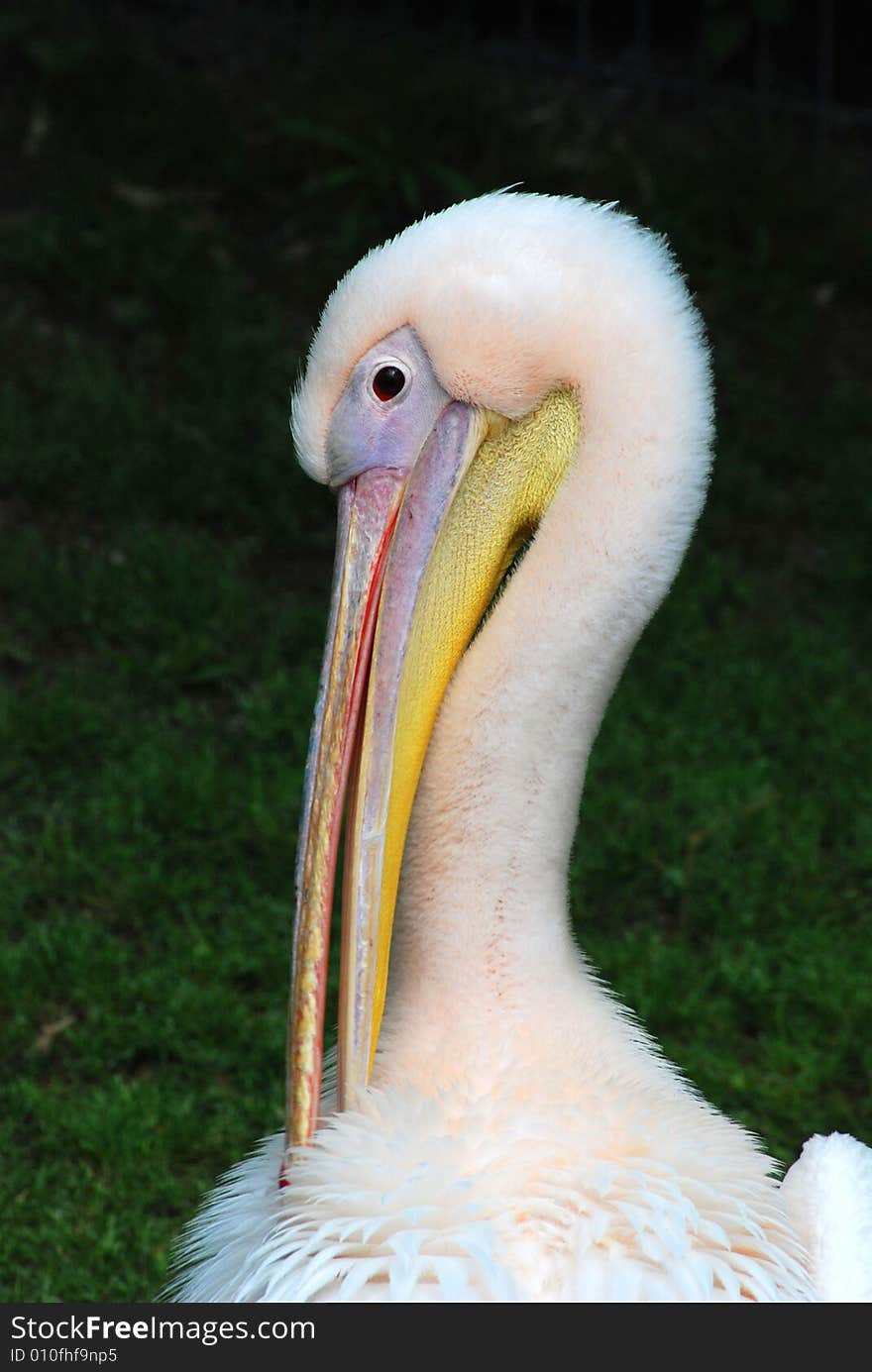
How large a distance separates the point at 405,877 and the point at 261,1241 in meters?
0.50

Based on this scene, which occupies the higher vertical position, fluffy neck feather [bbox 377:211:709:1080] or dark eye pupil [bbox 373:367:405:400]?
dark eye pupil [bbox 373:367:405:400]

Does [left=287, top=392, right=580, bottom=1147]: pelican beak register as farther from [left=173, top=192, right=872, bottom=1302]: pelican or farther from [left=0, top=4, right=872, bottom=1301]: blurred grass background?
[left=0, top=4, right=872, bottom=1301]: blurred grass background

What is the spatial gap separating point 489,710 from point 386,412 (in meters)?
0.42

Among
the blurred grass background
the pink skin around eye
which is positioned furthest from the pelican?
the blurred grass background

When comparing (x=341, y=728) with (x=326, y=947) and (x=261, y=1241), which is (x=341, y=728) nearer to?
(x=326, y=947)

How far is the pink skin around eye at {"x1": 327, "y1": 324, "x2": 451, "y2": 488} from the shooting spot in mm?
2424

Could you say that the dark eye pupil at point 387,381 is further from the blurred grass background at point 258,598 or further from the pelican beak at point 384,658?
the blurred grass background at point 258,598

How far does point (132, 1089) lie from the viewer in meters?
3.65

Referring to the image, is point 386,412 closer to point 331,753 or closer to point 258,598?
point 331,753

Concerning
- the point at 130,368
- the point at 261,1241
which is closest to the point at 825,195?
the point at 130,368

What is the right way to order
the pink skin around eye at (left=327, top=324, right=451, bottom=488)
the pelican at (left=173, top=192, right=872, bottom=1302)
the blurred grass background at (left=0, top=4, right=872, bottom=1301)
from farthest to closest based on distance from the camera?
the blurred grass background at (left=0, top=4, right=872, bottom=1301)
the pink skin around eye at (left=327, top=324, right=451, bottom=488)
the pelican at (left=173, top=192, right=872, bottom=1302)

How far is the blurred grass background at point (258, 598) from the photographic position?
148 inches

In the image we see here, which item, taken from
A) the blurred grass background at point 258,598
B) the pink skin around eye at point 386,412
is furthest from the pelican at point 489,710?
the blurred grass background at point 258,598

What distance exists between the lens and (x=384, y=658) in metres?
2.42
